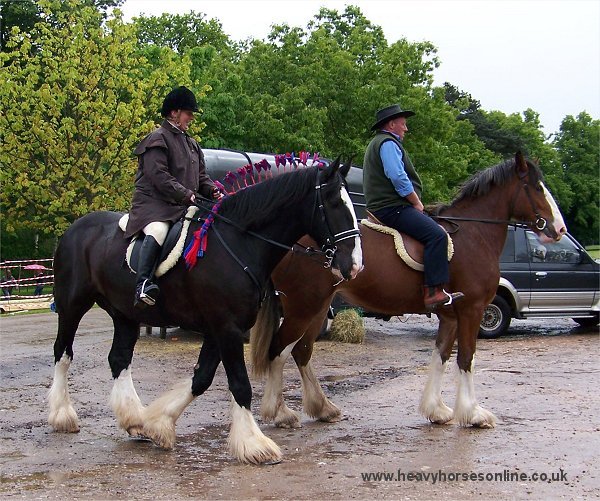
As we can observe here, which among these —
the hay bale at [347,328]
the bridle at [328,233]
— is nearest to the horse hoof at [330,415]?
the bridle at [328,233]

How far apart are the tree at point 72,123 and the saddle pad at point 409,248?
839 inches

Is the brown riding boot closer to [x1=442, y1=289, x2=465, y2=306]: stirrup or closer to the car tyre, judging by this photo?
[x1=442, y1=289, x2=465, y2=306]: stirrup

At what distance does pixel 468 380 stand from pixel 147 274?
330cm

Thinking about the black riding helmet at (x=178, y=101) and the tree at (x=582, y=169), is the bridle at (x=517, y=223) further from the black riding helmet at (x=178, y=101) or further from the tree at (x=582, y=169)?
the tree at (x=582, y=169)

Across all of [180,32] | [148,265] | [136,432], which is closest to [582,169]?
[180,32]

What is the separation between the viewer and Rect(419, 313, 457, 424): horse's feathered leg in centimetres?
845

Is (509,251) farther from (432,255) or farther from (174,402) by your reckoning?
(174,402)

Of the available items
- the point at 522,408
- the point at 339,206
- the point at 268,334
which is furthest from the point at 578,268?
the point at 339,206

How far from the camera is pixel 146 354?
13.7m

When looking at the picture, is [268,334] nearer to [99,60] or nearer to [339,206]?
[339,206]

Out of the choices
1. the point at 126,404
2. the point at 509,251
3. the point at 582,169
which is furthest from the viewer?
the point at 582,169

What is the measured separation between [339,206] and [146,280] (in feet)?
5.50

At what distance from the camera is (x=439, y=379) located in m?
8.63

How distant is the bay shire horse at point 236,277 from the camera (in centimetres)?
680
